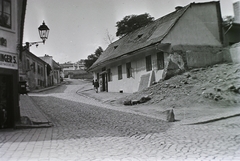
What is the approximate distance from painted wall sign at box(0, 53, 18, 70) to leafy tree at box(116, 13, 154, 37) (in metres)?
28.6

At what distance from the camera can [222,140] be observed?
6121mm

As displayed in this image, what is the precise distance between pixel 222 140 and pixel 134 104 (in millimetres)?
9643

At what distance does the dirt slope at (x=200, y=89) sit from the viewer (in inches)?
518

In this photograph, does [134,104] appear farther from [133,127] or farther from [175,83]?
[133,127]

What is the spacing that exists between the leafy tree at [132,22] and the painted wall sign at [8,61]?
2857 centimetres

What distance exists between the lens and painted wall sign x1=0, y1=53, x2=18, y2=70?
848 centimetres

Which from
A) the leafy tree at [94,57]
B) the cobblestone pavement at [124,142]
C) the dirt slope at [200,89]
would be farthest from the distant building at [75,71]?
the cobblestone pavement at [124,142]

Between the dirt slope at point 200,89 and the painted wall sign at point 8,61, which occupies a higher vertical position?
the painted wall sign at point 8,61

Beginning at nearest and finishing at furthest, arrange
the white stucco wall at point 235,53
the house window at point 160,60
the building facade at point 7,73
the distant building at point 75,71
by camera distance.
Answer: the building facade at point 7,73, the white stucco wall at point 235,53, the house window at point 160,60, the distant building at point 75,71

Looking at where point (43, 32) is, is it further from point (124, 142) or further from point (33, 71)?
point (33, 71)

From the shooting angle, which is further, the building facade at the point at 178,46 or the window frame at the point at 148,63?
the window frame at the point at 148,63

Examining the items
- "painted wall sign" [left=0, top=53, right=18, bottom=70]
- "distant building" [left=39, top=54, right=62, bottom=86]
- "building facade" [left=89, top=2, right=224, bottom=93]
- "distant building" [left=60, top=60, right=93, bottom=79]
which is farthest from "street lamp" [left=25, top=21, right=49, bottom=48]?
"distant building" [left=60, top=60, right=93, bottom=79]

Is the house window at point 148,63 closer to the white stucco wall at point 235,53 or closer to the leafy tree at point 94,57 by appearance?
the white stucco wall at point 235,53

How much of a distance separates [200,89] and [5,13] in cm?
1058
